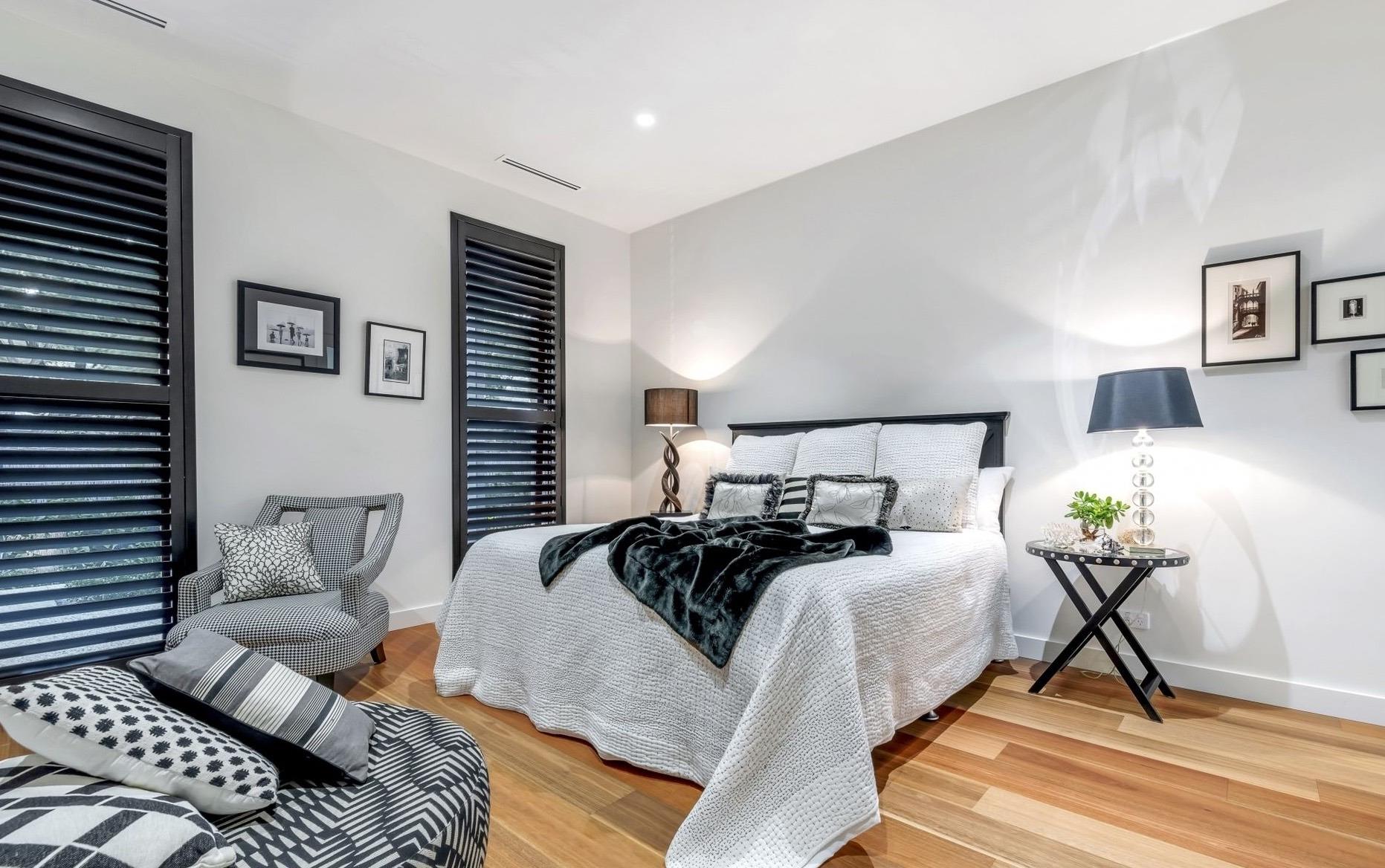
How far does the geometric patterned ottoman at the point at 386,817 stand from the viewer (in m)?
1.00

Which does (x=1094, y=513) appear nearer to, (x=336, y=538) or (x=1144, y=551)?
(x=1144, y=551)

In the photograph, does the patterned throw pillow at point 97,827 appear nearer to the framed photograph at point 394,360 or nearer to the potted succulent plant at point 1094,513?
the potted succulent plant at point 1094,513

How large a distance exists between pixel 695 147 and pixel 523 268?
149cm

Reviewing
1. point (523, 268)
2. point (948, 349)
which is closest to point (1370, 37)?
point (948, 349)

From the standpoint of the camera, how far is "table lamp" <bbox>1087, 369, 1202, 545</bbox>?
2.65 m

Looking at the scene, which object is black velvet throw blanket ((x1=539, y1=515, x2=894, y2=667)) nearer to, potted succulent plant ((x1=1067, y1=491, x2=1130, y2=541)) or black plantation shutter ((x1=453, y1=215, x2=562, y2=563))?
potted succulent plant ((x1=1067, y1=491, x2=1130, y2=541))

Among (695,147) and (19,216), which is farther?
(695,147)

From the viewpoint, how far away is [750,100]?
3473 millimetres

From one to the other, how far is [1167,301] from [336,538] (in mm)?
4061

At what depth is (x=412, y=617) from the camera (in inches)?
160

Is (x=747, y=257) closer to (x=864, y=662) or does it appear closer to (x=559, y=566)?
(x=559, y=566)

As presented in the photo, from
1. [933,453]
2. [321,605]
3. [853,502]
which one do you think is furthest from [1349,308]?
[321,605]

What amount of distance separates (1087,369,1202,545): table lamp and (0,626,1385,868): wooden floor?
0.82 meters

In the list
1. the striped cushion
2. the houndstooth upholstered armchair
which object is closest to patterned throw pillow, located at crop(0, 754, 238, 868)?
the striped cushion
